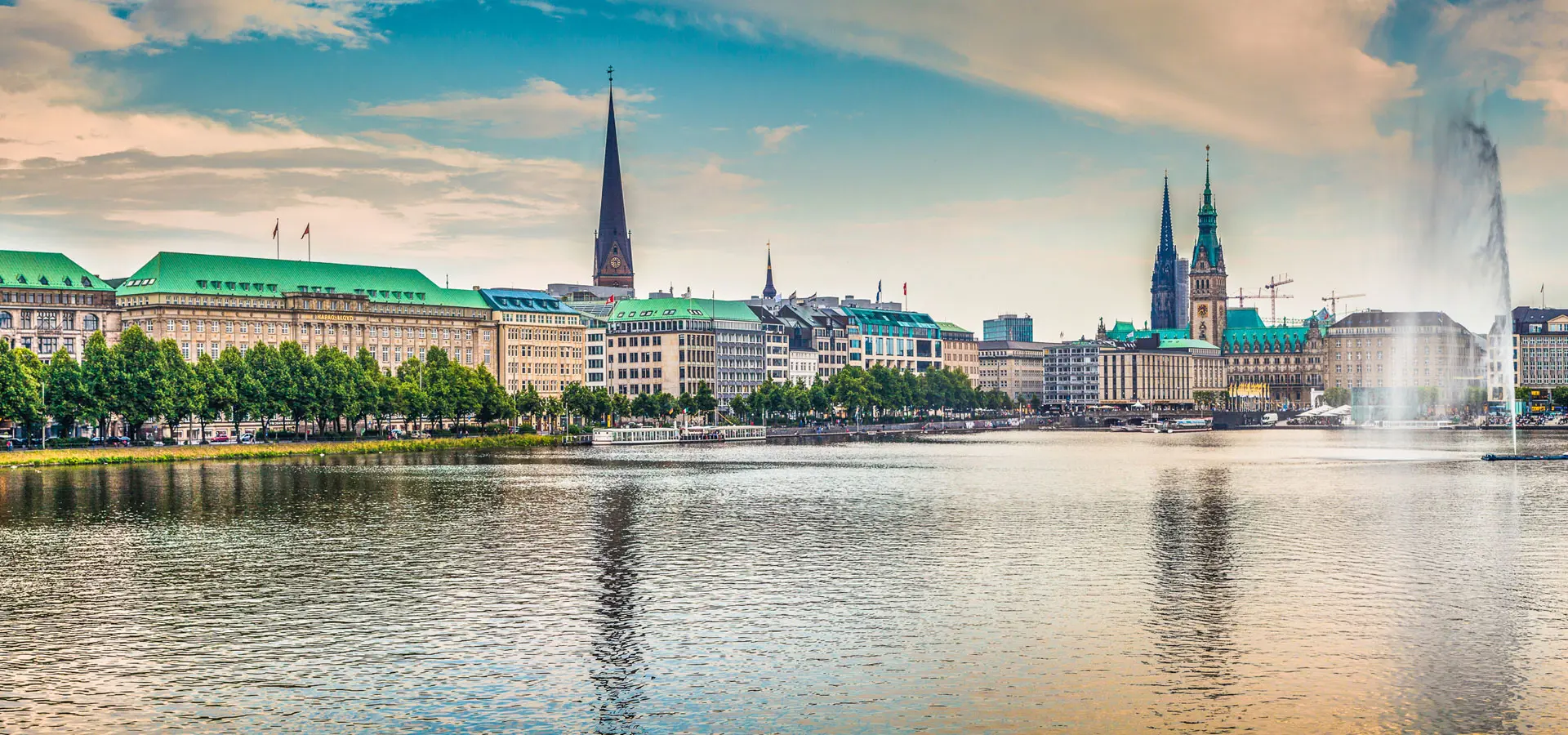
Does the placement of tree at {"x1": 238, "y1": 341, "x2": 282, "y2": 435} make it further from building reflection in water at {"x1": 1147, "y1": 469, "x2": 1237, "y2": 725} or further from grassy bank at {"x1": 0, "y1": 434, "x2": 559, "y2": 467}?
building reflection in water at {"x1": 1147, "y1": 469, "x2": 1237, "y2": 725}

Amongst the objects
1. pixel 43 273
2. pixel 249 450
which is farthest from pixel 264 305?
pixel 249 450

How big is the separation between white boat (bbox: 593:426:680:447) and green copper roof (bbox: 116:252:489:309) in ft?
136

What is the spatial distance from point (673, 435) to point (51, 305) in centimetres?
6698

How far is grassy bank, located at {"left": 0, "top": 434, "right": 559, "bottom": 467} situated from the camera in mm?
109438

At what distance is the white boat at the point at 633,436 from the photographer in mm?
169125

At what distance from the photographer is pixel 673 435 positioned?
599 ft

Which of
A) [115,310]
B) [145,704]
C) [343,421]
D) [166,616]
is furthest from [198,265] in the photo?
[145,704]

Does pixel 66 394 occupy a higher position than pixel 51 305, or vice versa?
pixel 51 305

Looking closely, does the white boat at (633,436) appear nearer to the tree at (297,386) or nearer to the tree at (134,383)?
the tree at (297,386)

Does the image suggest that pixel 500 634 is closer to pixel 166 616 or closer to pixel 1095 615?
pixel 166 616

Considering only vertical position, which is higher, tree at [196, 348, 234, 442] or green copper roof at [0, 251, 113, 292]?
green copper roof at [0, 251, 113, 292]

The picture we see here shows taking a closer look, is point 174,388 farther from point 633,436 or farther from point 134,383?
point 633,436

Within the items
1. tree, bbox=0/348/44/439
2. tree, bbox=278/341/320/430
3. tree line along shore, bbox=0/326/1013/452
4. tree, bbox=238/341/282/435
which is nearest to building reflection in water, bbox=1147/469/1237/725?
tree, bbox=0/348/44/439

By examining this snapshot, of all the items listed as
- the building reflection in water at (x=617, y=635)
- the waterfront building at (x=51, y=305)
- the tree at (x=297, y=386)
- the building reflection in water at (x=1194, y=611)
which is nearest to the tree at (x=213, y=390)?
the tree at (x=297, y=386)
